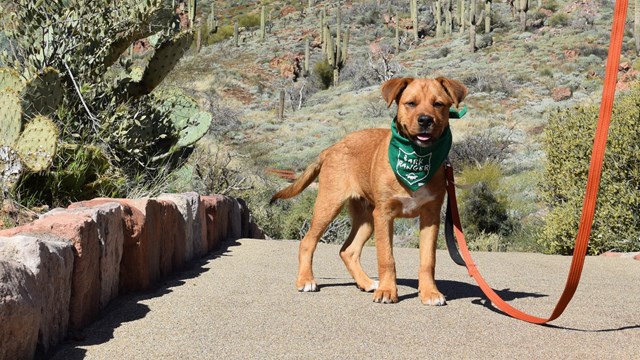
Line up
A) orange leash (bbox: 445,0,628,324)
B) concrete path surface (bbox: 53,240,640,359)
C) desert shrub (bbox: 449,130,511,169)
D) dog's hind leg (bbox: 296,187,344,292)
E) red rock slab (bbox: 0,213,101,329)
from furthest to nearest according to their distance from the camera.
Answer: desert shrub (bbox: 449,130,511,169)
dog's hind leg (bbox: 296,187,344,292)
red rock slab (bbox: 0,213,101,329)
concrete path surface (bbox: 53,240,640,359)
orange leash (bbox: 445,0,628,324)

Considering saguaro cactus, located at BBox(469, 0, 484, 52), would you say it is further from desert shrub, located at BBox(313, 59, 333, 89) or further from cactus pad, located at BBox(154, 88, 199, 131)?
cactus pad, located at BBox(154, 88, 199, 131)

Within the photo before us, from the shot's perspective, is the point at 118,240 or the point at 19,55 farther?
the point at 19,55

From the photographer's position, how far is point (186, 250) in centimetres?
800

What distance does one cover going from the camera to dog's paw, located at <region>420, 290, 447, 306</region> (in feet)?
19.8

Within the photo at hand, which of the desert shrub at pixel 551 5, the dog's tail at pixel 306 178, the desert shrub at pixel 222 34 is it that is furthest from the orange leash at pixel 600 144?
the desert shrub at pixel 222 34

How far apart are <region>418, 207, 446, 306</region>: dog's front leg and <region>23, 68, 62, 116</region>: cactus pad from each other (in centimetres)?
418

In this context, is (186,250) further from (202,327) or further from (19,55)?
(19,55)

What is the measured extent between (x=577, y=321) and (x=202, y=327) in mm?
2300

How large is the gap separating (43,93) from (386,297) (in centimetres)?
441

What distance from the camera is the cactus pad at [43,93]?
8.59 metres

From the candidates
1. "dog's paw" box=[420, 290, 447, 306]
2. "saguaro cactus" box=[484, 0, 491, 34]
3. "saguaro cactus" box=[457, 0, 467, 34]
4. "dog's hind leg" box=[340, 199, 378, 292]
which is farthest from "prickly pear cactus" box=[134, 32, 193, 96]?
"saguaro cactus" box=[484, 0, 491, 34]

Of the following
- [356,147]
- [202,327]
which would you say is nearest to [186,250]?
[356,147]

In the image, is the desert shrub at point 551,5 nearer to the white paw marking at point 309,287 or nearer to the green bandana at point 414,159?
the white paw marking at point 309,287

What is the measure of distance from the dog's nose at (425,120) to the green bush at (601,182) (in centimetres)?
583
